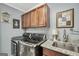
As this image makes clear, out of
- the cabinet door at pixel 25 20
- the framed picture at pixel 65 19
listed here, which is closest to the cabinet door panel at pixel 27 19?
the cabinet door at pixel 25 20

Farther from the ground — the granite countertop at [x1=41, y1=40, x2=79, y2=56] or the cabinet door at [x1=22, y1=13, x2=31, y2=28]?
the cabinet door at [x1=22, y1=13, x2=31, y2=28]

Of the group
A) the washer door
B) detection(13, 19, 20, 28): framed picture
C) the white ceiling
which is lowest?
the washer door

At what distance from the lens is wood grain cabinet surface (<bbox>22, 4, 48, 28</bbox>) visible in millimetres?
1748

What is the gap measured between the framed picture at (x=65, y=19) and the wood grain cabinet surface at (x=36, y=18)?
0.15 meters

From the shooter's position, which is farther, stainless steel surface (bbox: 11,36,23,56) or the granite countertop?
stainless steel surface (bbox: 11,36,23,56)

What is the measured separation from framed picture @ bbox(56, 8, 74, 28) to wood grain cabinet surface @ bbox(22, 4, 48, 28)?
5.9 inches

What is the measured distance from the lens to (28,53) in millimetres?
1794

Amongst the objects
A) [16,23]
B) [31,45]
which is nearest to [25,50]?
[31,45]

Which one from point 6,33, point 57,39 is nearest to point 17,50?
point 6,33

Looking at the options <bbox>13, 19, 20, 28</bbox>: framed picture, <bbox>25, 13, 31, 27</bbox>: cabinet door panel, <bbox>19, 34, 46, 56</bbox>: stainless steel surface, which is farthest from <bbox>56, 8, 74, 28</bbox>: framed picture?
<bbox>13, 19, 20, 28</bbox>: framed picture

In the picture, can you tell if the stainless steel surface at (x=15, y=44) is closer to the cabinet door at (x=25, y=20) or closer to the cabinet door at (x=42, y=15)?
the cabinet door at (x=25, y=20)

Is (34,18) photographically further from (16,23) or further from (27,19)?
(16,23)

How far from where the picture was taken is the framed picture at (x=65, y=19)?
167cm

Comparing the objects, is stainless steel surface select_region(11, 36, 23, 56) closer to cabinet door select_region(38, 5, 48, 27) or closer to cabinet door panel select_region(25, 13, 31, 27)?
cabinet door panel select_region(25, 13, 31, 27)
